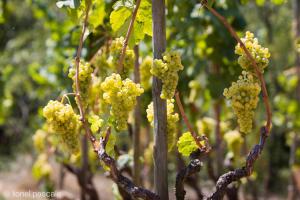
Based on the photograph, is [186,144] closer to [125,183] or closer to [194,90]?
[125,183]

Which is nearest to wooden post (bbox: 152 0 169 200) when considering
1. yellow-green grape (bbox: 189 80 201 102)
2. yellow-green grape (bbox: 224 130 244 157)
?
yellow-green grape (bbox: 224 130 244 157)

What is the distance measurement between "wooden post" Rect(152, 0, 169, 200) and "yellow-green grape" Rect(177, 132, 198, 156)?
4cm

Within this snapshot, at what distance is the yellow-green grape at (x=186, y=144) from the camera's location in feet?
3.99

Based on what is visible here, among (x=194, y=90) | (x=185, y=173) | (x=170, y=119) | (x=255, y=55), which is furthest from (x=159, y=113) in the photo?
(x=194, y=90)

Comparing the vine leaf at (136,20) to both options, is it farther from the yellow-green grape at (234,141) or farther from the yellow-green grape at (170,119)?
the yellow-green grape at (234,141)

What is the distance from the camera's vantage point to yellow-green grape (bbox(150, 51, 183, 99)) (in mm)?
1104

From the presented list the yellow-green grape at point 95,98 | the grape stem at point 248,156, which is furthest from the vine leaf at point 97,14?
the grape stem at point 248,156

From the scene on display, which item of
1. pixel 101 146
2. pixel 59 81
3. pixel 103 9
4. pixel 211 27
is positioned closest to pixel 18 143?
pixel 59 81

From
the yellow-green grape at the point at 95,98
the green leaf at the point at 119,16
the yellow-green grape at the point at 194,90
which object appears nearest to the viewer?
the green leaf at the point at 119,16

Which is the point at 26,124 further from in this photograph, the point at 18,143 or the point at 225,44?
the point at 225,44

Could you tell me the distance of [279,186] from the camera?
7793 millimetres

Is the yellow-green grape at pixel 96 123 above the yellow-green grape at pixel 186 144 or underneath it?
above

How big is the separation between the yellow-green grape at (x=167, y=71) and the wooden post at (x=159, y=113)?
0.06 m

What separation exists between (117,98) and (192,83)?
169 cm
